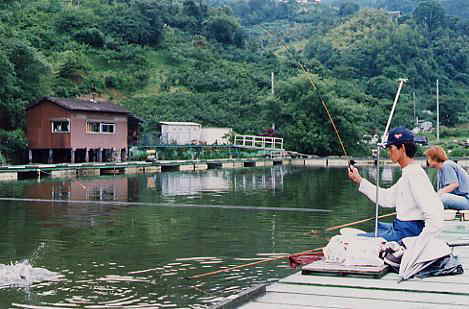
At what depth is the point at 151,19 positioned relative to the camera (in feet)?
260

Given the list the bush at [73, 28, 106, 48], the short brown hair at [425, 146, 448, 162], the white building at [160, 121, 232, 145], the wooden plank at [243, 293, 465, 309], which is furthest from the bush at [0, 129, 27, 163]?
the wooden plank at [243, 293, 465, 309]

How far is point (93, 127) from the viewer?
145ft

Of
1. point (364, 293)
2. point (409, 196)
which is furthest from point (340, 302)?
point (409, 196)

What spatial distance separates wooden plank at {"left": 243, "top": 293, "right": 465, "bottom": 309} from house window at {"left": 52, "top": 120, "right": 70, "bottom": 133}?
123ft

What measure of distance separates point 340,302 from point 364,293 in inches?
18.3

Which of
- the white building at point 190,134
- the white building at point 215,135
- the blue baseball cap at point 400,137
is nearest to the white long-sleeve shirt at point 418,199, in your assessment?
the blue baseball cap at point 400,137

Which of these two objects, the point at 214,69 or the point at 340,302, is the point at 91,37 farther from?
the point at 340,302

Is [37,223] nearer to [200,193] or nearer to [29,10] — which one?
[200,193]

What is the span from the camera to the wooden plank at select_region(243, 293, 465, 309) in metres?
5.90

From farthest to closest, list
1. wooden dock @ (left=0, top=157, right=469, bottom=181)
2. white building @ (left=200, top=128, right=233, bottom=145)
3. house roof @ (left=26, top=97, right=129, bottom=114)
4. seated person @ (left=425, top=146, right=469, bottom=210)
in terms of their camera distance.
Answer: white building @ (left=200, top=128, right=233, bottom=145) → house roof @ (left=26, top=97, right=129, bottom=114) → wooden dock @ (left=0, top=157, right=469, bottom=181) → seated person @ (left=425, top=146, right=469, bottom=210)

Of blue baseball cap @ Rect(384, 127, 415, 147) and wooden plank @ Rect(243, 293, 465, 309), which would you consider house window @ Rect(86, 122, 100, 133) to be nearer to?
blue baseball cap @ Rect(384, 127, 415, 147)

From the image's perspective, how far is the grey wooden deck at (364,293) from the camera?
235 inches

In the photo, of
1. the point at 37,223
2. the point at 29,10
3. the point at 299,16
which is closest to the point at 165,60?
the point at 29,10

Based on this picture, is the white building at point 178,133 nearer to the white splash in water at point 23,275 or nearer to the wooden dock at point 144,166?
the wooden dock at point 144,166
